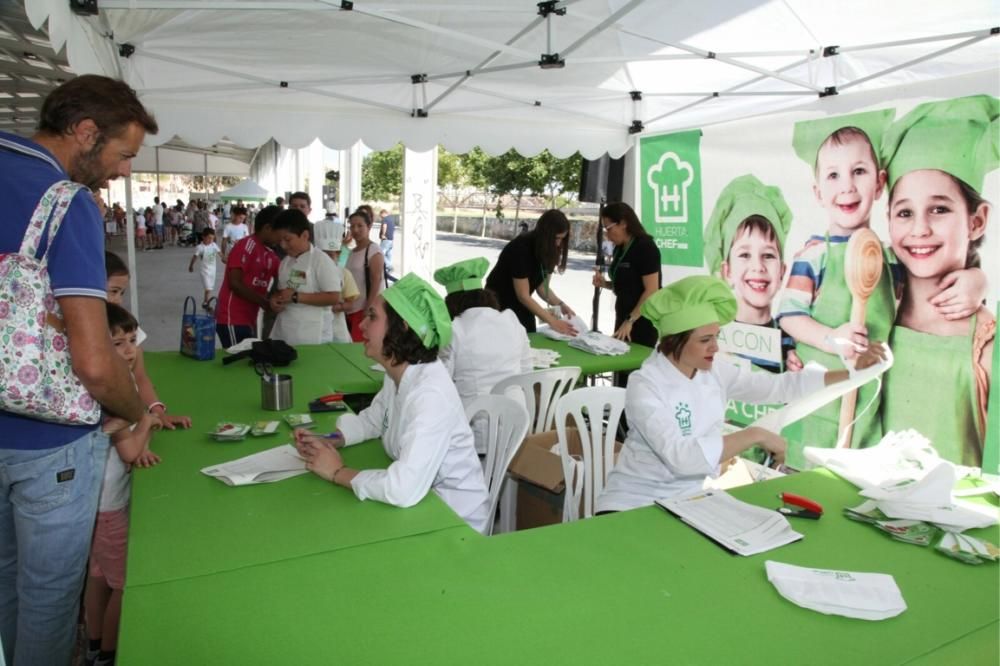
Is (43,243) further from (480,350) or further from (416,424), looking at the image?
(480,350)

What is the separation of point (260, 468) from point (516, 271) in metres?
2.99

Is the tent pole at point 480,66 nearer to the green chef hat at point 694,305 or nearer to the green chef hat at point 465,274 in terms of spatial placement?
the green chef hat at point 465,274

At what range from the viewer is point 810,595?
56.6 inches

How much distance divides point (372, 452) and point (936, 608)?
5.38 feet

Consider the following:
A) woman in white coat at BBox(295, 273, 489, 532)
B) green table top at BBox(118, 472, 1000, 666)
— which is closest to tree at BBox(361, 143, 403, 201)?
woman in white coat at BBox(295, 273, 489, 532)

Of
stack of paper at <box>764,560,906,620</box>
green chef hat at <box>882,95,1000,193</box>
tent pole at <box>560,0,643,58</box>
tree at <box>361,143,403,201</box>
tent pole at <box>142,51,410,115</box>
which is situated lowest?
stack of paper at <box>764,560,906,620</box>

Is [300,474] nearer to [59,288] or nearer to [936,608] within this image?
[59,288]

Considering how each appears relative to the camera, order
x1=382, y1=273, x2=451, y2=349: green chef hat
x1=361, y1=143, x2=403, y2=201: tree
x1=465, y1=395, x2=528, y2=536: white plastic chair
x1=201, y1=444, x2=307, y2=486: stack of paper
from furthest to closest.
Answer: x1=361, y1=143, x2=403, y2=201: tree
x1=465, y1=395, x2=528, y2=536: white plastic chair
x1=382, y1=273, x2=451, y2=349: green chef hat
x1=201, y1=444, x2=307, y2=486: stack of paper

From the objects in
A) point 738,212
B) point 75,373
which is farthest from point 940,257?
point 75,373

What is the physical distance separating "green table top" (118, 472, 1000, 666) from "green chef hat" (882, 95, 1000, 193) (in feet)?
8.60

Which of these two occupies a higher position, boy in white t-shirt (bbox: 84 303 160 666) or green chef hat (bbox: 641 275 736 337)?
green chef hat (bbox: 641 275 736 337)

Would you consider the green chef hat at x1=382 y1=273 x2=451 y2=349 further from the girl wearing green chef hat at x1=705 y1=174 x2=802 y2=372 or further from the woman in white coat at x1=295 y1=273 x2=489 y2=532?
the girl wearing green chef hat at x1=705 y1=174 x2=802 y2=372

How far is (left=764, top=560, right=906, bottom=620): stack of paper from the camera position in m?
1.40

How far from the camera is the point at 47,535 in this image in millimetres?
1581
